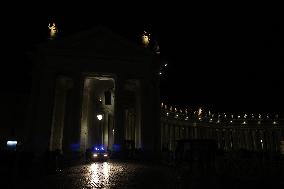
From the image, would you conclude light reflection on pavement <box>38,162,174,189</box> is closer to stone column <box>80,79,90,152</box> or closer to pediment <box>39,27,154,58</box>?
stone column <box>80,79,90,152</box>

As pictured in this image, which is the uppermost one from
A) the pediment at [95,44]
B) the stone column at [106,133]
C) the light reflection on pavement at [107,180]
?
A: the pediment at [95,44]

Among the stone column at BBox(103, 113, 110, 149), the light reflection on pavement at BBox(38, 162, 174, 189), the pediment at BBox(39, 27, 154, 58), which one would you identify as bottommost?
the light reflection on pavement at BBox(38, 162, 174, 189)

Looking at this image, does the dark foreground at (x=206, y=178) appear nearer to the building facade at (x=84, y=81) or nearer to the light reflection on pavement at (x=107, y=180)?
the light reflection on pavement at (x=107, y=180)

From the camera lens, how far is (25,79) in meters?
57.4

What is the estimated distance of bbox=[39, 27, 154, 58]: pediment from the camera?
3900 cm

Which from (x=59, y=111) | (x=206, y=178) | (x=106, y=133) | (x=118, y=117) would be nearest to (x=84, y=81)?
(x=59, y=111)

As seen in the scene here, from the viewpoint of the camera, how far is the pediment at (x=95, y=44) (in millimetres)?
39000

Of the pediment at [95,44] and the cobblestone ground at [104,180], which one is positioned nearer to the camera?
the cobblestone ground at [104,180]

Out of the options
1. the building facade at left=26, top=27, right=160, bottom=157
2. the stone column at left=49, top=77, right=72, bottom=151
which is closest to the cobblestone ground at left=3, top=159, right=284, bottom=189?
the building facade at left=26, top=27, right=160, bottom=157

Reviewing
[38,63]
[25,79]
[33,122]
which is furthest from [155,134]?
[25,79]

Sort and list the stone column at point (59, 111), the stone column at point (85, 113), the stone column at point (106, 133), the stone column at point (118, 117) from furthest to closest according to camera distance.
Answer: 1. the stone column at point (106, 133)
2. the stone column at point (85, 113)
3. the stone column at point (59, 111)
4. the stone column at point (118, 117)

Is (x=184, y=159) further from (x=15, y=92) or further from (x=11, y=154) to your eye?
(x=15, y=92)

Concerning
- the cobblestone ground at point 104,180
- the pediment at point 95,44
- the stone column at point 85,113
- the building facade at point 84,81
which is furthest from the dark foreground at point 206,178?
the pediment at point 95,44

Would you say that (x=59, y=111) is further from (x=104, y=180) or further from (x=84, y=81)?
(x=104, y=180)
